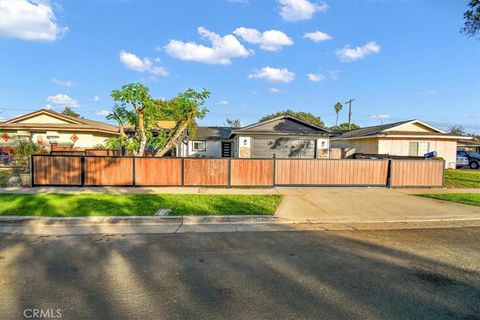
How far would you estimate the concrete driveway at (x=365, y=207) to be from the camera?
808 centimetres

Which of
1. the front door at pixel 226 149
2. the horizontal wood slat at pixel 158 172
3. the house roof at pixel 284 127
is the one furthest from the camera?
the front door at pixel 226 149

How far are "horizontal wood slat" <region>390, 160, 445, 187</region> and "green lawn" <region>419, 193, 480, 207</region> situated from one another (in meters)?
1.68

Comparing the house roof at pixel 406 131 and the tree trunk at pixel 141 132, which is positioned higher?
the house roof at pixel 406 131

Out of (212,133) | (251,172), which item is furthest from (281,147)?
(212,133)

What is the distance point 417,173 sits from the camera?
43.2 feet

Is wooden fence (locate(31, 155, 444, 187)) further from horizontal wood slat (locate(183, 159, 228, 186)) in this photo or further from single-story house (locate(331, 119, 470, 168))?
single-story house (locate(331, 119, 470, 168))

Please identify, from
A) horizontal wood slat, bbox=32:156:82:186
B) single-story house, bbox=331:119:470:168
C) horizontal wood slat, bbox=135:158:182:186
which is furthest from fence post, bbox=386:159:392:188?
horizontal wood slat, bbox=32:156:82:186

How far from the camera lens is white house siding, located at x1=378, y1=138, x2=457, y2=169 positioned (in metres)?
24.1

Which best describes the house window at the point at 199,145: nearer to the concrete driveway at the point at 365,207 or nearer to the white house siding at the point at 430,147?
the white house siding at the point at 430,147

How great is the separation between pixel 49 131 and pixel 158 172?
16.1 meters

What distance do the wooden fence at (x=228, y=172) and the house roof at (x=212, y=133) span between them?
75.4 ft

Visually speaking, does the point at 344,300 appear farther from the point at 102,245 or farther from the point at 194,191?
the point at 194,191

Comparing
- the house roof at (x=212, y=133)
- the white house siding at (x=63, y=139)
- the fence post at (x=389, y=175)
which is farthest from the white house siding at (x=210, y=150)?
the fence post at (x=389, y=175)

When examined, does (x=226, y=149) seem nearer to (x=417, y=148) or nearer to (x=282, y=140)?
(x=282, y=140)
